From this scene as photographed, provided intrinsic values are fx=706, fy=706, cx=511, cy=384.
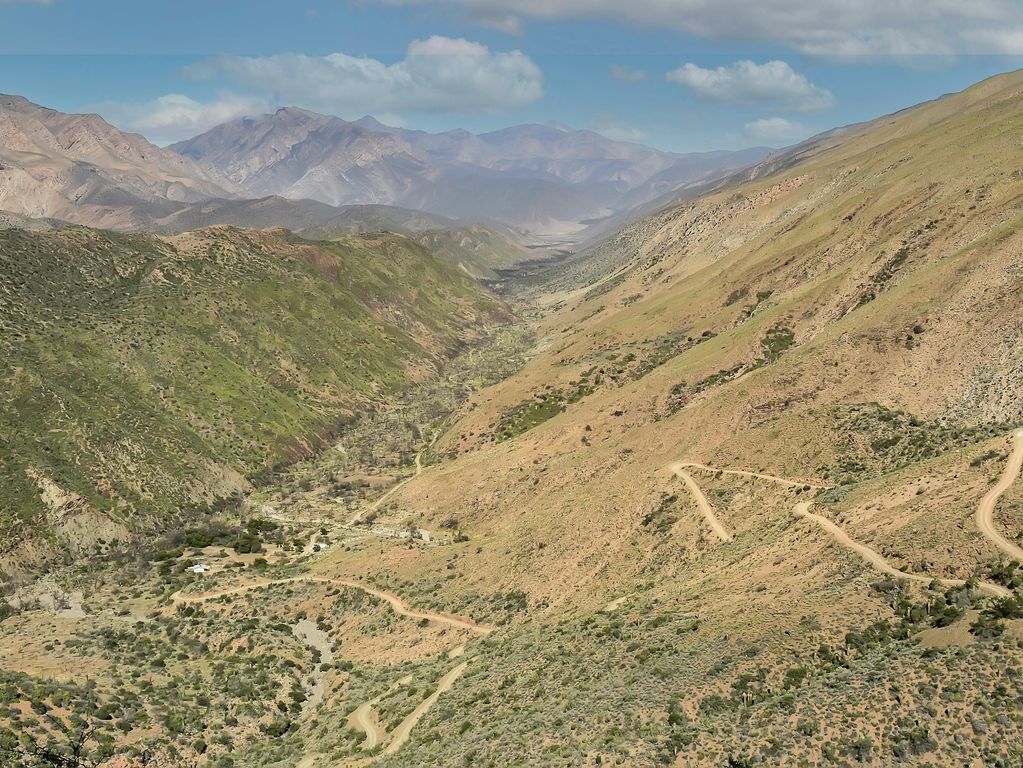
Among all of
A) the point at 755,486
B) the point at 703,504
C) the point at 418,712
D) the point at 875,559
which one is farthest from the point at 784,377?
the point at 418,712

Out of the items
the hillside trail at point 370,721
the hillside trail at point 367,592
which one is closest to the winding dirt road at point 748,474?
the hillside trail at point 367,592

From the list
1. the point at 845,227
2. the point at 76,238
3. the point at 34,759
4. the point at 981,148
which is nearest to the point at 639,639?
the point at 34,759

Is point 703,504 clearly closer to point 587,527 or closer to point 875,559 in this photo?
point 587,527

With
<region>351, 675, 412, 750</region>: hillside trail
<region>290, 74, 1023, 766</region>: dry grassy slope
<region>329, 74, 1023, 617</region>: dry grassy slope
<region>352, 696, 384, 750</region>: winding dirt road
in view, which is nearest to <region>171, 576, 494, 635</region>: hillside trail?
<region>290, 74, 1023, 766</region>: dry grassy slope

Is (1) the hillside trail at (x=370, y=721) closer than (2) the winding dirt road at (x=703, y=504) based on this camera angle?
Yes

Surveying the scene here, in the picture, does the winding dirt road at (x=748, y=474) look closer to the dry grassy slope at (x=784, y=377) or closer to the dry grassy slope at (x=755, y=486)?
the dry grassy slope at (x=755, y=486)

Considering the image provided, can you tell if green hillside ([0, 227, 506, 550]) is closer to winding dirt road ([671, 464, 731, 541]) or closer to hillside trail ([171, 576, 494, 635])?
hillside trail ([171, 576, 494, 635])
